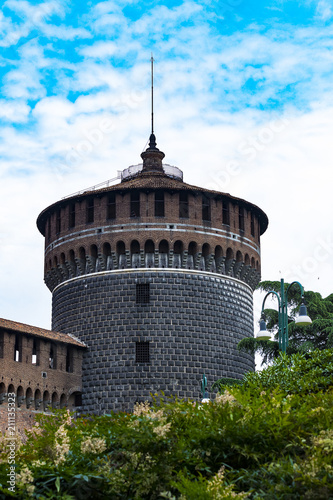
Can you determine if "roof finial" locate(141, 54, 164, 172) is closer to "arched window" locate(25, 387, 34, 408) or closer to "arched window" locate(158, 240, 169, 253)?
"arched window" locate(158, 240, 169, 253)

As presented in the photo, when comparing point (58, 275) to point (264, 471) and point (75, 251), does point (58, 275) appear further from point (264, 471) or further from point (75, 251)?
point (264, 471)

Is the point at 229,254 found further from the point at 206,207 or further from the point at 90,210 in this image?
the point at 90,210

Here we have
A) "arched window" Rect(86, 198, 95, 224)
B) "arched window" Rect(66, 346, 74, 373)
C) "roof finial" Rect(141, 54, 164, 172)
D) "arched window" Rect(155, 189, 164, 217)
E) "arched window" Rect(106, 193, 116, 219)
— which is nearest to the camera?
"arched window" Rect(66, 346, 74, 373)

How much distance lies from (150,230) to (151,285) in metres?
2.77

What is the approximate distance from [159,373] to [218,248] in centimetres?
745

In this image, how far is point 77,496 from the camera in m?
12.1

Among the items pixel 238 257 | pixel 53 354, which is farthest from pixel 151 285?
pixel 53 354

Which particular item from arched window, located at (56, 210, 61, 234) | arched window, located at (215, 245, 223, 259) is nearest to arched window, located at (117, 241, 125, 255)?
arched window, located at (56, 210, 61, 234)

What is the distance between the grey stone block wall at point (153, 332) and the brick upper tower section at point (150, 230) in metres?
0.77

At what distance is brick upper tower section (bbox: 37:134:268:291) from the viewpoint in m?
42.3

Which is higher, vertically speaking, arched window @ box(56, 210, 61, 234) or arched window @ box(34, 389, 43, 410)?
arched window @ box(56, 210, 61, 234)

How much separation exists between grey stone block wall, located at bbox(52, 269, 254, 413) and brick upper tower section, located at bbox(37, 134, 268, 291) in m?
0.77

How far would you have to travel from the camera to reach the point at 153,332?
40812 mm

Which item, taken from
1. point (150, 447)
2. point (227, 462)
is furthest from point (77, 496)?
point (227, 462)
